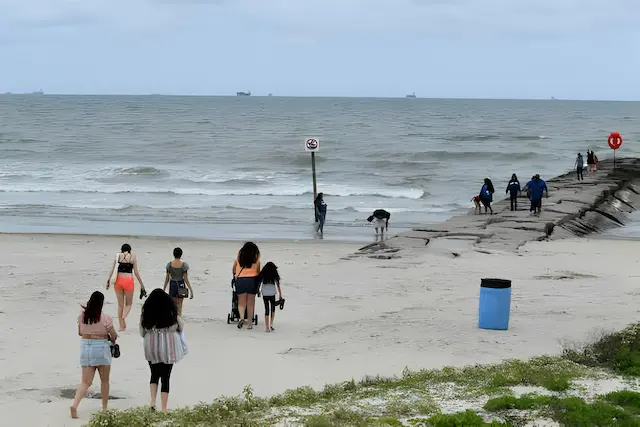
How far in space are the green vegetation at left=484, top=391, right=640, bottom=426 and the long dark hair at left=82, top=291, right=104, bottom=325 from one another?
372 cm

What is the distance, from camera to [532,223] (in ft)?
79.4

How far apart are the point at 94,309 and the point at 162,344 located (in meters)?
0.73

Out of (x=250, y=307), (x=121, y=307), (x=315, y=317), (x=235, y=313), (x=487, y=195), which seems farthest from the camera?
(x=487, y=195)

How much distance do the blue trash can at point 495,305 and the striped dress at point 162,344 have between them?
532cm

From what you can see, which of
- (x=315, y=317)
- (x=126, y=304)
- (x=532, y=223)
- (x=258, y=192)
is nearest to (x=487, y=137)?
(x=258, y=192)

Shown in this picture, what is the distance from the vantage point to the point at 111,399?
965cm

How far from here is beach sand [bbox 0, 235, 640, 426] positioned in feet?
34.2

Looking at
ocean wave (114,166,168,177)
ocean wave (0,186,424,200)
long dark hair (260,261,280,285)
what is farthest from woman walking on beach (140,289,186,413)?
ocean wave (114,166,168,177)

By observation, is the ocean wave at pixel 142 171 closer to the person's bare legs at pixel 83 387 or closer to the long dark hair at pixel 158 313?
the person's bare legs at pixel 83 387

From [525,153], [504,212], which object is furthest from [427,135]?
[504,212]

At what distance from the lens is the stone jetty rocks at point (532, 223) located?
829 inches

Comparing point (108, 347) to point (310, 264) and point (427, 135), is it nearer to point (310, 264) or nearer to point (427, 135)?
point (310, 264)

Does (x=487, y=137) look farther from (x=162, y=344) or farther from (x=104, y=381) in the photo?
(x=162, y=344)

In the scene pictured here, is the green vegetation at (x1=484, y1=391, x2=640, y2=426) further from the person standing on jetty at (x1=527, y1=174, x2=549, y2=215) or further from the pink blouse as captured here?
the person standing on jetty at (x1=527, y1=174, x2=549, y2=215)
